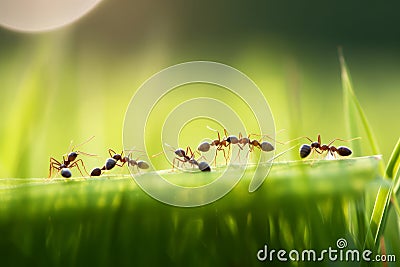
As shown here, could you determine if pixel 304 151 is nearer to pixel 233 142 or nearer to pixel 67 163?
pixel 233 142

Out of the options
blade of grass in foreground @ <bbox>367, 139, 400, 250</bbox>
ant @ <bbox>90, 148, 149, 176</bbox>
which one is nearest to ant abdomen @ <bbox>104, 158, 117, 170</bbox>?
ant @ <bbox>90, 148, 149, 176</bbox>

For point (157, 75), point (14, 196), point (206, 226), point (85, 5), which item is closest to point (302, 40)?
point (157, 75)

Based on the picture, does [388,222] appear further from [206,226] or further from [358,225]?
[206,226]

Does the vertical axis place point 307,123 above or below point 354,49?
below

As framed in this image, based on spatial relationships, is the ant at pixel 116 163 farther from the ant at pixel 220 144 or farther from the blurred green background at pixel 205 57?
the ant at pixel 220 144

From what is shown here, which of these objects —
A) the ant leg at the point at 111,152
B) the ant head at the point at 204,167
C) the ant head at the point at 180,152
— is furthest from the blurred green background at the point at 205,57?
the ant head at the point at 204,167

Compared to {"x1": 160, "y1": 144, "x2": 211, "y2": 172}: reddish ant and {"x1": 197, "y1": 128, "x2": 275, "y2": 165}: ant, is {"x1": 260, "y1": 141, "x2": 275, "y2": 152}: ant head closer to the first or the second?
{"x1": 197, "y1": 128, "x2": 275, "y2": 165}: ant
